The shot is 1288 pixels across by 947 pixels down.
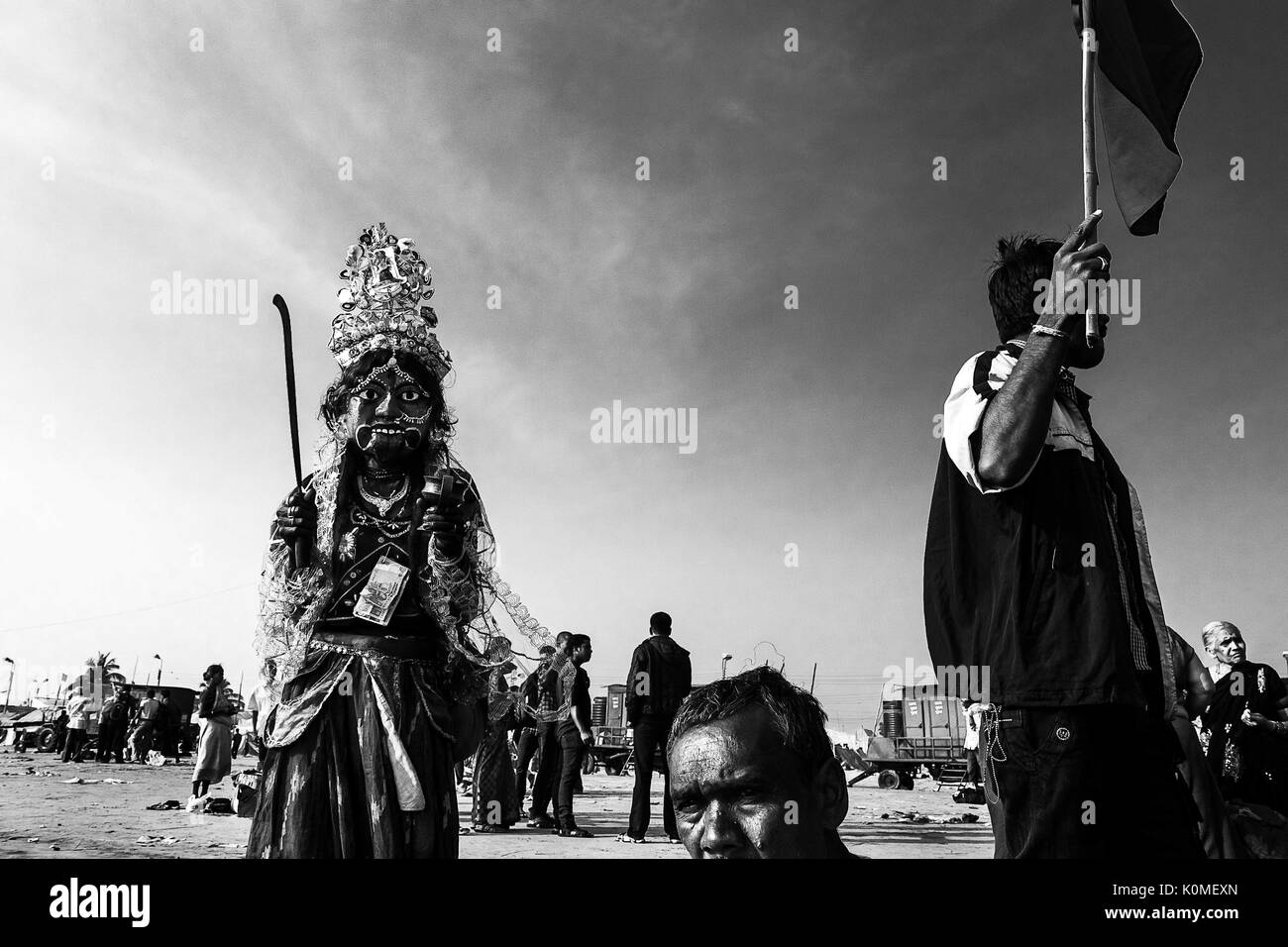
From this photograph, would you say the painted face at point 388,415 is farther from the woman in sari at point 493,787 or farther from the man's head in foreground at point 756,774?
the woman in sari at point 493,787

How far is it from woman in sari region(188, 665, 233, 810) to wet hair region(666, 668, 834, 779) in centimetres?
1002

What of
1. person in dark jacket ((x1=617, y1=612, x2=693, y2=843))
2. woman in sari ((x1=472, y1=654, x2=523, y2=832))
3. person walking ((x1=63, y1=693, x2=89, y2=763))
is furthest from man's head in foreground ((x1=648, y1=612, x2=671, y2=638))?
person walking ((x1=63, y1=693, x2=89, y2=763))

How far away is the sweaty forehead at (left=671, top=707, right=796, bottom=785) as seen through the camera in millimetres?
1775

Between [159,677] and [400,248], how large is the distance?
4576 centimetres

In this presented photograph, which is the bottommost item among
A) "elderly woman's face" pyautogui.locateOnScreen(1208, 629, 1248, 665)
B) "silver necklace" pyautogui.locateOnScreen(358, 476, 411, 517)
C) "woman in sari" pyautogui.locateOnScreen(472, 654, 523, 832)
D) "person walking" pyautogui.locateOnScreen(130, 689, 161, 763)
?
"person walking" pyautogui.locateOnScreen(130, 689, 161, 763)

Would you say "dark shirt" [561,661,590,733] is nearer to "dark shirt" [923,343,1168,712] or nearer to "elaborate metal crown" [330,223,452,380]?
"elaborate metal crown" [330,223,452,380]

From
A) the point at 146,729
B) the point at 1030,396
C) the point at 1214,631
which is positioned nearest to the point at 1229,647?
the point at 1214,631

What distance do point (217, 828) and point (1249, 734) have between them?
914 cm

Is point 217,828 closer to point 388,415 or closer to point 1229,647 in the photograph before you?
point 388,415

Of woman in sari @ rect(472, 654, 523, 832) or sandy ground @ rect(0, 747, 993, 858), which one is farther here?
woman in sari @ rect(472, 654, 523, 832)

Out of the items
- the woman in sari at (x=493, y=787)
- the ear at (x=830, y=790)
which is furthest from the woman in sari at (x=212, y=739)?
the ear at (x=830, y=790)

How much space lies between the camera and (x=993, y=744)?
2.36 m

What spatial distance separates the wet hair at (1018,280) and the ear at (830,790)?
155 cm
